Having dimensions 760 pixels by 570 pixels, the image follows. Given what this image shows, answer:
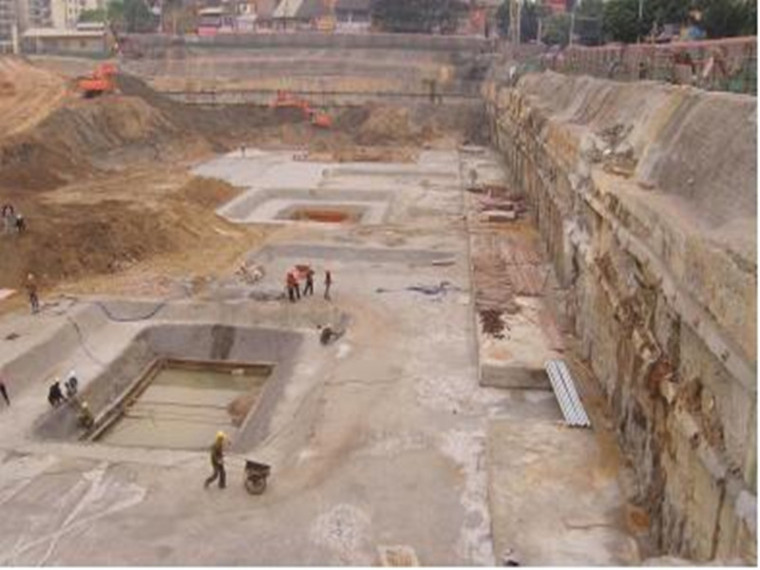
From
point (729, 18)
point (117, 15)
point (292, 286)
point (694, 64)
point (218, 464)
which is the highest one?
point (117, 15)

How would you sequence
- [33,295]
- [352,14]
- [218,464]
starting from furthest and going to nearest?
1. [352,14]
2. [33,295]
3. [218,464]

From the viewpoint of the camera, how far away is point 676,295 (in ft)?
39.7

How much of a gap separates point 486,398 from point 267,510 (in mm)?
5722

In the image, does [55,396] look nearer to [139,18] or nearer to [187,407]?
[187,407]

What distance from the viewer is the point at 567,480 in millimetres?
14086

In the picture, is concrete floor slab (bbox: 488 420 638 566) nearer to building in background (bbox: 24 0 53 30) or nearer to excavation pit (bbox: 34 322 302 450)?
excavation pit (bbox: 34 322 302 450)

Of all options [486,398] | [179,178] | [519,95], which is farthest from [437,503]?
[519,95]

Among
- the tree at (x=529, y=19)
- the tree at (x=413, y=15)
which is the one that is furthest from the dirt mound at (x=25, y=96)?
the tree at (x=529, y=19)

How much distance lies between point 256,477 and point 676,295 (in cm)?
705

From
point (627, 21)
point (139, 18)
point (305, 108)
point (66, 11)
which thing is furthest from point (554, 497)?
point (66, 11)

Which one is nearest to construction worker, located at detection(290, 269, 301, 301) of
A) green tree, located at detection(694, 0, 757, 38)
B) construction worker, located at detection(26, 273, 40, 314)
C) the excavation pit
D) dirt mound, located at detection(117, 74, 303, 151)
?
the excavation pit

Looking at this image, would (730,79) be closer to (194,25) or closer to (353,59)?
(353,59)

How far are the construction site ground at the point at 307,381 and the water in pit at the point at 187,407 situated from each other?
0.56 m

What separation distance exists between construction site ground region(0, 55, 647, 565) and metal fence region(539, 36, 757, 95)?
6295 millimetres
